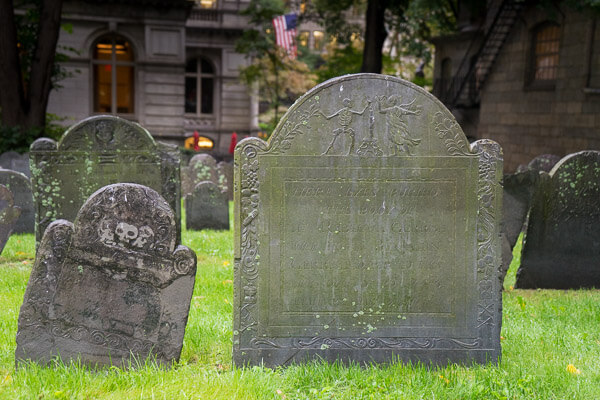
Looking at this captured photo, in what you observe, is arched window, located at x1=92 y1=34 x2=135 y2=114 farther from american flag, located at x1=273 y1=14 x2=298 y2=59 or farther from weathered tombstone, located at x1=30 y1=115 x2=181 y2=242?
weathered tombstone, located at x1=30 y1=115 x2=181 y2=242

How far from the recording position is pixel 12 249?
34.6 feet

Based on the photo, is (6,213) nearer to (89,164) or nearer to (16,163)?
(89,164)

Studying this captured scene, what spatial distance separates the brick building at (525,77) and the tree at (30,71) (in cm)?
1437

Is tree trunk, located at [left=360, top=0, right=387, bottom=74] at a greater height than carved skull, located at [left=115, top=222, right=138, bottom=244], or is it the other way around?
tree trunk, located at [left=360, top=0, right=387, bottom=74]

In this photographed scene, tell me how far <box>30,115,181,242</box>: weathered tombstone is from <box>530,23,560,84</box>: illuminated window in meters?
16.6

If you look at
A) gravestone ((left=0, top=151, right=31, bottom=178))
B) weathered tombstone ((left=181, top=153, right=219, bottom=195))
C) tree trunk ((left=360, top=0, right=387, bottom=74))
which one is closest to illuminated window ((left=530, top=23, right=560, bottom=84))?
tree trunk ((left=360, top=0, right=387, bottom=74))

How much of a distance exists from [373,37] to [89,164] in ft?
58.3

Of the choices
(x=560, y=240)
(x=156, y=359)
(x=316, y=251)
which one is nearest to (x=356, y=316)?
(x=316, y=251)

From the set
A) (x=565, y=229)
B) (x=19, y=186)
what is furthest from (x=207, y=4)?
(x=565, y=229)

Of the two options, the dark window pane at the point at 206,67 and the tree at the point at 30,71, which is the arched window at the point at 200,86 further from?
the tree at the point at 30,71

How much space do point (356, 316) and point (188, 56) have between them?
124 ft

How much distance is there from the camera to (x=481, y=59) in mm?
25516

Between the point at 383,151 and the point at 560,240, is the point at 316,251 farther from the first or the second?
the point at 560,240

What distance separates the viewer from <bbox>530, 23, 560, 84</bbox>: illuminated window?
22.0m
